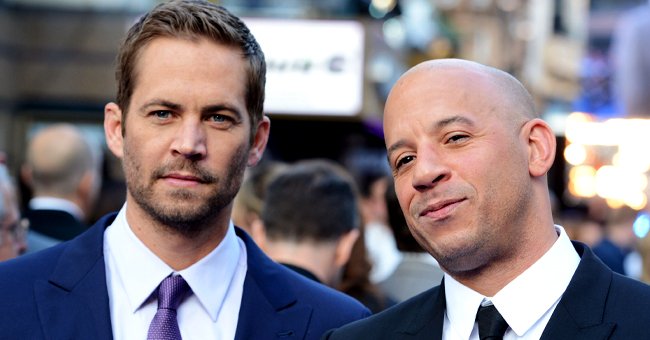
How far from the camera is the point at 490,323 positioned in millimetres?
3398

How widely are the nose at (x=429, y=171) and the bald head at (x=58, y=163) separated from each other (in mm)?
4243

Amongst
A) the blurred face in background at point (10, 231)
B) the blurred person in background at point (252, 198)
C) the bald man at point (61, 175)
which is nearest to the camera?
the blurred face in background at point (10, 231)

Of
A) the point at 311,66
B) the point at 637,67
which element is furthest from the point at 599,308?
the point at 311,66

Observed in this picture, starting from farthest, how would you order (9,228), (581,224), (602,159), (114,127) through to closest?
(602,159) → (581,224) → (9,228) → (114,127)

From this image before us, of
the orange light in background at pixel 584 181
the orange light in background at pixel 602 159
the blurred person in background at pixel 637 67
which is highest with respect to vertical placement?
the blurred person in background at pixel 637 67

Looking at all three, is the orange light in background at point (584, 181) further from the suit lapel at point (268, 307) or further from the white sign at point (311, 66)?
the suit lapel at point (268, 307)

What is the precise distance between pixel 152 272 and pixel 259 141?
669 mm

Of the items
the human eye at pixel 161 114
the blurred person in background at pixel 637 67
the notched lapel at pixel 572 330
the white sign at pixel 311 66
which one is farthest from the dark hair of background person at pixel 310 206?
the white sign at pixel 311 66

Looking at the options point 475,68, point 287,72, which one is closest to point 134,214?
point 475,68

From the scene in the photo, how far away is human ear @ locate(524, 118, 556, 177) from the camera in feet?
11.7

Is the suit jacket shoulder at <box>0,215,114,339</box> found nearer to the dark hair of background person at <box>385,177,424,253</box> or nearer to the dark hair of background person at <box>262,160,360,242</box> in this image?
the dark hair of background person at <box>262,160,360,242</box>

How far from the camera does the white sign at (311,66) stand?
30.4ft

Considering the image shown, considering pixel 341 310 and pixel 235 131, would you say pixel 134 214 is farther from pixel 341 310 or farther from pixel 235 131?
pixel 341 310

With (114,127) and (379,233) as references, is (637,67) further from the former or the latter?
(114,127)
